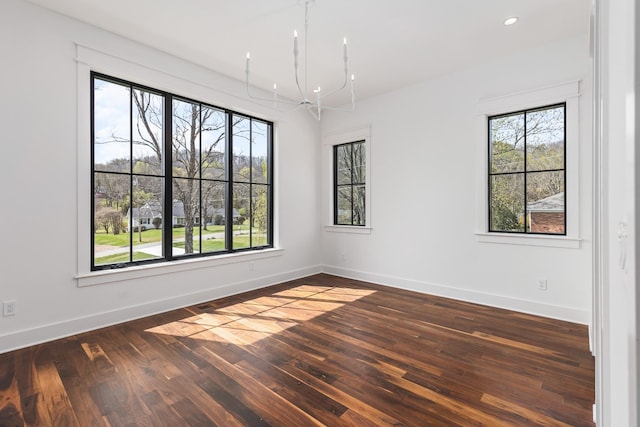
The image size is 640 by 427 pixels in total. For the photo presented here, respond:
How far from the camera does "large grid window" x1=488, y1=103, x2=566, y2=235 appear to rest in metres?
3.43

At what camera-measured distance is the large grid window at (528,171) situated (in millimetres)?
3434

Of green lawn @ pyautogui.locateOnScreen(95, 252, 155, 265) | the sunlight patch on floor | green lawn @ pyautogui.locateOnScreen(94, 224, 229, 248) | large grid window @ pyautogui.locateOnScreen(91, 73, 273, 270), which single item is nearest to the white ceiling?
large grid window @ pyautogui.locateOnScreen(91, 73, 273, 270)

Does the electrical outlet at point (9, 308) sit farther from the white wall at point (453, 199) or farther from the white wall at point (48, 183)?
the white wall at point (453, 199)

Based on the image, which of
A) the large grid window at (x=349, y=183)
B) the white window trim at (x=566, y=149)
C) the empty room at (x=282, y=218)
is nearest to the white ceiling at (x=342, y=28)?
the empty room at (x=282, y=218)

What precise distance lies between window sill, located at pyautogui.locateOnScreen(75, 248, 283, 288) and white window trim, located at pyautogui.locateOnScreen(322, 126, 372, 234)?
1.26 meters

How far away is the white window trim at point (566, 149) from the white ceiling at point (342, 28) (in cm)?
53

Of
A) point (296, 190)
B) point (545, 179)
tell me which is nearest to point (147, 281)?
point (296, 190)

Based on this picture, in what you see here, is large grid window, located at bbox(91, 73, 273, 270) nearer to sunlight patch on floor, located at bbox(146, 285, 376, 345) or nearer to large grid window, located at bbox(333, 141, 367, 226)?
sunlight patch on floor, located at bbox(146, 285, 376, 345)

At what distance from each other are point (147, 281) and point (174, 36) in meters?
2.60

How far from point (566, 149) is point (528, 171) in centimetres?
40

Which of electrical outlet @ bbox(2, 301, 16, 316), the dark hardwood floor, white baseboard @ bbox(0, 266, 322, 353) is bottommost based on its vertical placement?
the dark hardwood floor

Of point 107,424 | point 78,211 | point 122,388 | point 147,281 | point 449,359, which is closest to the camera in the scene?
point 107,424

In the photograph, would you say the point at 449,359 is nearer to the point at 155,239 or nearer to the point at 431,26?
the point at 431,26

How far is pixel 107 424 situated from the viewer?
5.79 feet
